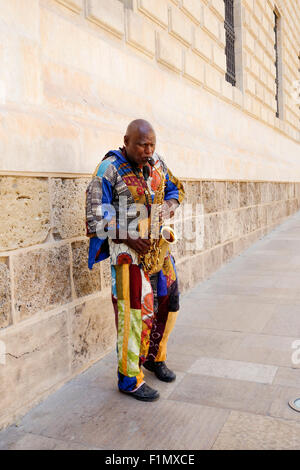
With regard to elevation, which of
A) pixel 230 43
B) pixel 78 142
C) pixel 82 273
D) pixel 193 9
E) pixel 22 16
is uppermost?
pixel 230 43

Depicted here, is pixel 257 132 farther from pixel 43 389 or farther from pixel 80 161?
pixel 43 389

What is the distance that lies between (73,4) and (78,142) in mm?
1203

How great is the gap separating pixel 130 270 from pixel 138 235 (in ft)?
0.78

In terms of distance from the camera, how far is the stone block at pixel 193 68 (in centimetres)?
625

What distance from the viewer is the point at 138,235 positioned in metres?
2.91

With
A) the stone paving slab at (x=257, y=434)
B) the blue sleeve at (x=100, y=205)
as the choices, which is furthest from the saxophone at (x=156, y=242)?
the stone paving slab at (x=257, y=434)

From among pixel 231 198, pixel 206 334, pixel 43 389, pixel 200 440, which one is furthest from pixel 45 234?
pixel 231 198

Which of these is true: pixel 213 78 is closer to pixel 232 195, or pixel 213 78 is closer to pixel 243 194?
pixel 232 195

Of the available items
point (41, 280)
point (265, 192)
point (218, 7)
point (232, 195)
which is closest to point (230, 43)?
point (218, 7)

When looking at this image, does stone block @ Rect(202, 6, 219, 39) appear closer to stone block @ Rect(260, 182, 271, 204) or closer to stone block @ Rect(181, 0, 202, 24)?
stone block @ Rect(181, 0, 202, 24)

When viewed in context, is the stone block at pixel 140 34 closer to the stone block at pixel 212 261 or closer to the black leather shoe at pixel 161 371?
the stone block at pixel 212 261

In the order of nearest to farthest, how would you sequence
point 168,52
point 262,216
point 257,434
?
point 257,434, point 168,52, point 262,216

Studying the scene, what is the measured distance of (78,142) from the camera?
3.54 m

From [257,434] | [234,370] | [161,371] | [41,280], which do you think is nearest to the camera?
[257,434]
